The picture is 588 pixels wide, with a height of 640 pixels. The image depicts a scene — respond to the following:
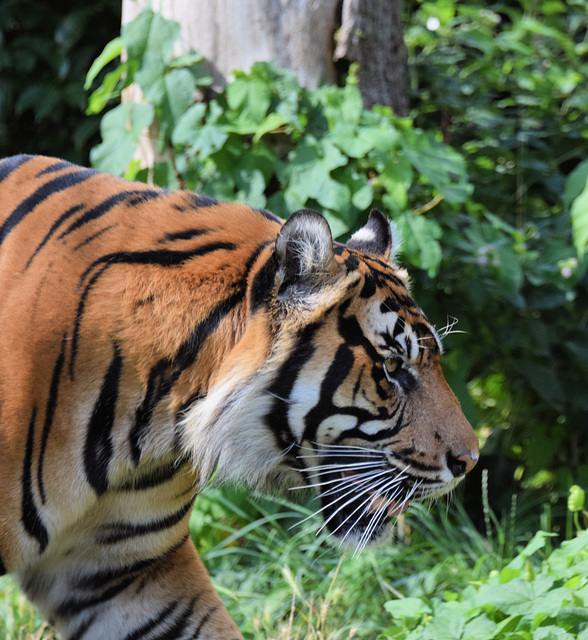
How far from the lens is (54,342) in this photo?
181 cm

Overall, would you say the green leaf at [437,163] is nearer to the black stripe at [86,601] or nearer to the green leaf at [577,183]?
the green leaf at [577,183]

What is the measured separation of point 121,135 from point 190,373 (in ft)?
5.68

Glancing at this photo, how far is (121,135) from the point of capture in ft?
10.8

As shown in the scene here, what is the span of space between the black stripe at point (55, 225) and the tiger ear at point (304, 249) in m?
0.56

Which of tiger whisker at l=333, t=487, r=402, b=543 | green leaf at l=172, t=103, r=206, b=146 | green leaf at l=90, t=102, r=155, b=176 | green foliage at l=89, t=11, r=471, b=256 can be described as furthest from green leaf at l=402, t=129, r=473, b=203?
tiger whisker at l=333, t=487, r=402, b=543

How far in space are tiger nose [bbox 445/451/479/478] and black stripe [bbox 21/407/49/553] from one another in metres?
0.95

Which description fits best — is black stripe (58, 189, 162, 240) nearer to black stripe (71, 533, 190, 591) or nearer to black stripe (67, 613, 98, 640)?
black stripe (71, 533, 190, 591)

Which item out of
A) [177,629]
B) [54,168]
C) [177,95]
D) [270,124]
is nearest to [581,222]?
[270,124]

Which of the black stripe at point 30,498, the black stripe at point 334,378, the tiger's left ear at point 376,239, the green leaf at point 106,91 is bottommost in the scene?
the black stripe at point 30,498

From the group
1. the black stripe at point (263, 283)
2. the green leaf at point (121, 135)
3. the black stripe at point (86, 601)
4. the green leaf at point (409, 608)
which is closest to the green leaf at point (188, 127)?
the green leaf at point (121, 135)

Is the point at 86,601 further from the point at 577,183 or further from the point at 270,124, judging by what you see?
the point at 577,183

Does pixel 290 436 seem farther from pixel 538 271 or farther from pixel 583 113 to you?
pixel 583 113

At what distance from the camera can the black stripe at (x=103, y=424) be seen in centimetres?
183

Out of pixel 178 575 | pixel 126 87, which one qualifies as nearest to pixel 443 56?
pixel 126 87
